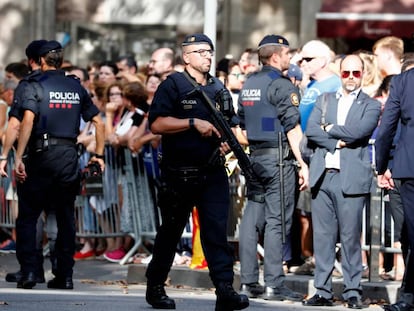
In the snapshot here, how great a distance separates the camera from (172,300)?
12.3m

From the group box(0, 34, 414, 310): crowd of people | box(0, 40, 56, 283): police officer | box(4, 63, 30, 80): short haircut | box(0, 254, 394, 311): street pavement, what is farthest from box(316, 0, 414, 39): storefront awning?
box(0, 40, 56, 283): police officer

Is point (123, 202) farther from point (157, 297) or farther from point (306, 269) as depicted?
point (157, 297)

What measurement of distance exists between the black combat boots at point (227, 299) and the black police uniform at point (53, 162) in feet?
8.54

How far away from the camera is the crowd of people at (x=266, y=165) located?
38.9ft

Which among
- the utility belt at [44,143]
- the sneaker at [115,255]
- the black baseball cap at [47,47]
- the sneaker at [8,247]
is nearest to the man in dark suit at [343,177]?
the utility belt at [44,143]

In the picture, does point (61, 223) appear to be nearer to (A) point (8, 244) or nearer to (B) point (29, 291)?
(B) point (29, 291)

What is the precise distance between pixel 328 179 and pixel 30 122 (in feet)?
8.57

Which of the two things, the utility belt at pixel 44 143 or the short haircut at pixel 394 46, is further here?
the short haircut at pixel 394 46

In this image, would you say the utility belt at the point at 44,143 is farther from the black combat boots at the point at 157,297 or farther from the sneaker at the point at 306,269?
the sneaker at the point at 306,269

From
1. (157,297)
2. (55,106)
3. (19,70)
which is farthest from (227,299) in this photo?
(19,70)

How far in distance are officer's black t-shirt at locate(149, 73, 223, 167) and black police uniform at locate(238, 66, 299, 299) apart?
1695 millimetres

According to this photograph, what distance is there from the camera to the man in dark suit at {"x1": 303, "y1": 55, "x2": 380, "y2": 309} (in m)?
13.2

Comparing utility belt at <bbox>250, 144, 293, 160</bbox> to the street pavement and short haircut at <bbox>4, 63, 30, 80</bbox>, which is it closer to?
the street pavement

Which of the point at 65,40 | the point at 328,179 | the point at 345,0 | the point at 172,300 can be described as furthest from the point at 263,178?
the point at 65,40
